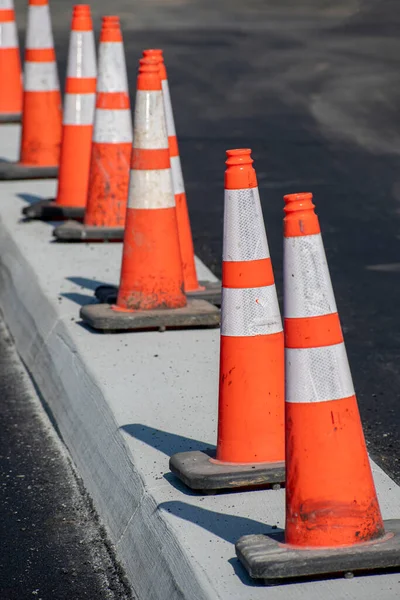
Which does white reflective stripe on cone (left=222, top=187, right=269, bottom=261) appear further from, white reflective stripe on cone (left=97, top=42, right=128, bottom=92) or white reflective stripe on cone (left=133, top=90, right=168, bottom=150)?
white reflective stripe on cone (left=97, top=42, right=128, bottom=92)

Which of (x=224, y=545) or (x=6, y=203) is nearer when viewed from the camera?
(x=224, y=545)

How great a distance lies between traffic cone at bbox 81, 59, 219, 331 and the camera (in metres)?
6.44

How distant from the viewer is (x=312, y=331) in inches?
159

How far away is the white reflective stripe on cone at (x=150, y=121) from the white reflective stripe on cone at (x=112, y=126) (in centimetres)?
148

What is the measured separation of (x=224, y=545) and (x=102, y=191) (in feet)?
13.1

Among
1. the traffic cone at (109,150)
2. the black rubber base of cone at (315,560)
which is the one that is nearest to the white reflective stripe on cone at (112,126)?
the traffic cone at (109,150)

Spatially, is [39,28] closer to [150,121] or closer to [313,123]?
[313,123]

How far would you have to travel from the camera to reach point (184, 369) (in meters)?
6.00

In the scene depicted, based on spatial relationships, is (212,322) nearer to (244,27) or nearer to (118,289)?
(118,289)

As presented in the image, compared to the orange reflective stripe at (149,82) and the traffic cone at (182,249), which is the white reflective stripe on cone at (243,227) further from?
the traffic cone at (182,249)

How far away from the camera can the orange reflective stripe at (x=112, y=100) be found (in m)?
7.90

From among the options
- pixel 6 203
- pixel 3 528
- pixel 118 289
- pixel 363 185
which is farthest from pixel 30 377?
pixel 363 185

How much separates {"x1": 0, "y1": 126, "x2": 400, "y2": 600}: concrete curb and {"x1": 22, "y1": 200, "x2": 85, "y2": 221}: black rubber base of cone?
1.52 feet

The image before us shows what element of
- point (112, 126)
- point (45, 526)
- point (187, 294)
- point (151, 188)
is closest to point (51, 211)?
point (112, 126)
